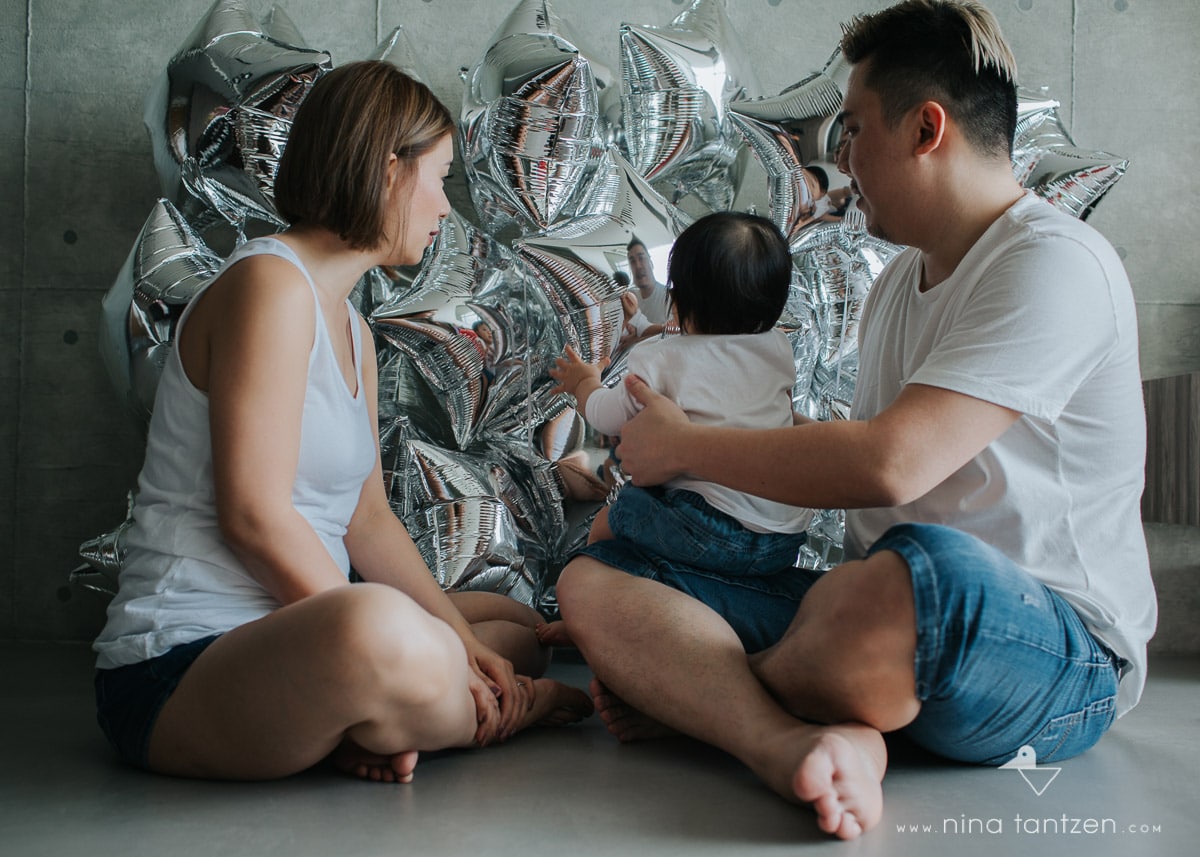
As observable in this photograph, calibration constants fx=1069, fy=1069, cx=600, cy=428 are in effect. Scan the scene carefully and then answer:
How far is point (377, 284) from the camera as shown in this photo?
5.91 feet

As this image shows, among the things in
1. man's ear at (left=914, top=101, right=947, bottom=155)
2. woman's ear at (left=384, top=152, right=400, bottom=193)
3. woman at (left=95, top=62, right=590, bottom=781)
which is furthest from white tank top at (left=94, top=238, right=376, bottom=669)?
man's ear at (left=914, top=101, right=947, bottom=155)

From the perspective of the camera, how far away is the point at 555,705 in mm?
1354

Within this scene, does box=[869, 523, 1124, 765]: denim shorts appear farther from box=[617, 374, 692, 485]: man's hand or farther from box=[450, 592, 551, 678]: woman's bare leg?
box=[450, 592, 551, 678]: woman's bare leg

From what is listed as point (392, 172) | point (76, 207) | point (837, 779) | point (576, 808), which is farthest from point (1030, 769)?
point (76, 207)

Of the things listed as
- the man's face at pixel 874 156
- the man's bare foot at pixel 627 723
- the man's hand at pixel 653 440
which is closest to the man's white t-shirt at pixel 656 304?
the man's hand at pixel 653 440

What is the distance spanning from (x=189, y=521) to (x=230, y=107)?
2.81 feet

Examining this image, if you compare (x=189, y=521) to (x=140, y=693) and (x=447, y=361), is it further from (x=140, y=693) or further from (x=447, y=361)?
(x=447, y=361)

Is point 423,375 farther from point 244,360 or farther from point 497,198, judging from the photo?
point 244,360

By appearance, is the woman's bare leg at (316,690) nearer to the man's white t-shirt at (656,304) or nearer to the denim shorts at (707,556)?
the denim shorts at (707,556)

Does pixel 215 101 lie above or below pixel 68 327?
above

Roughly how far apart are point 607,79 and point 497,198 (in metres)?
0.29

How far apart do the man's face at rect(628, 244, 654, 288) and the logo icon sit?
86 cm

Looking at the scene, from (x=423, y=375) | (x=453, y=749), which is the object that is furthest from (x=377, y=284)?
(x=453, y=749)

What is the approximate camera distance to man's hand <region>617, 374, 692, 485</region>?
124 centimetres
